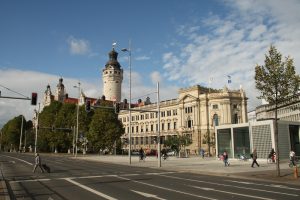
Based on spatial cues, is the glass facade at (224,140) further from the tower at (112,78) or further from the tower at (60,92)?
the tower at (60,92)

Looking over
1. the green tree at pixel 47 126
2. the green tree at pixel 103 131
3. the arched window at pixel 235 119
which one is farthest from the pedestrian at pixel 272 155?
→ the green tree at pixel 47 126

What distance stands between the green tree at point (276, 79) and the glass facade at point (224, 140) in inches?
936

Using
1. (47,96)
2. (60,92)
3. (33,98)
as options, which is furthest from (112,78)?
(33,98)

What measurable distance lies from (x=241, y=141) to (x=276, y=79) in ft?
75.1

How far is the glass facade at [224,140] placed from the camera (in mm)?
48562

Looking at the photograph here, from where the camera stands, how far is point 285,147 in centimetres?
4159

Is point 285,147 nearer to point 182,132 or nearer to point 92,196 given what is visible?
point 92,196

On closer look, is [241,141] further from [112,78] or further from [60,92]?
[60,92]

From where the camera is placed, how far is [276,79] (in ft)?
81.8

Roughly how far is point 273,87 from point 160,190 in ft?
44.9

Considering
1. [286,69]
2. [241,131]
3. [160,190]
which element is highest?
[286,69]

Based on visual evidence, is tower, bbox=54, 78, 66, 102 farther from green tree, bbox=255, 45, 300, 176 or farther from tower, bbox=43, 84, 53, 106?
green tree, bbox=255, 45, 300, 176

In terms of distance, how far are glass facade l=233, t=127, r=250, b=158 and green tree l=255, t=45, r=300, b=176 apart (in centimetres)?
2063

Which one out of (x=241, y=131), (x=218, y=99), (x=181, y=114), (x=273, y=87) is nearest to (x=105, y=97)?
(x=181, y=114)
